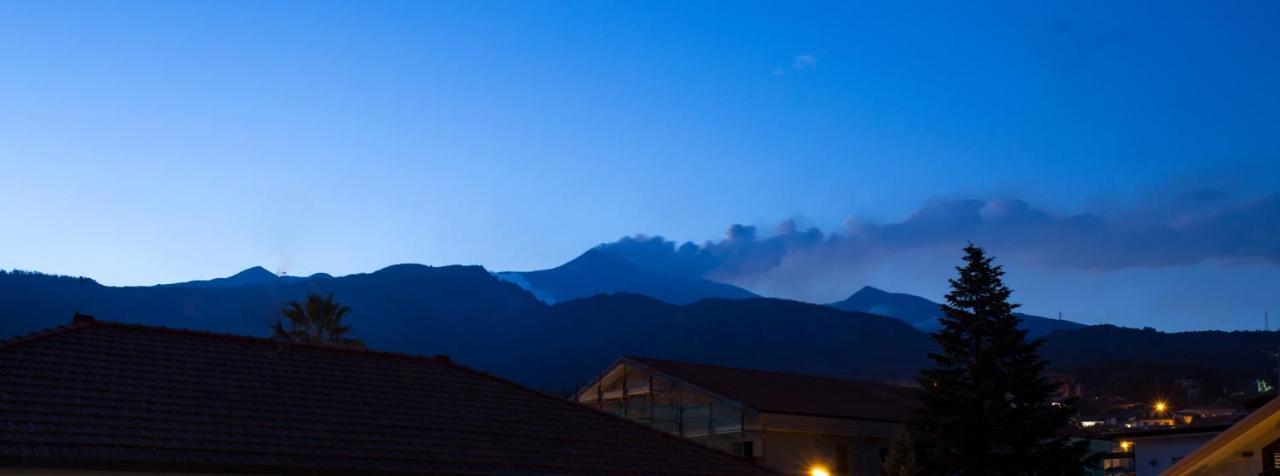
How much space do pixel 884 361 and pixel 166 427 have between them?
5431 inches

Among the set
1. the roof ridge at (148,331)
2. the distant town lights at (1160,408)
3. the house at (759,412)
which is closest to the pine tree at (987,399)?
the house at (759,412)

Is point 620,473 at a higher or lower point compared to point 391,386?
lower

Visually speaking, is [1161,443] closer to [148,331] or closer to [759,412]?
[759,412]

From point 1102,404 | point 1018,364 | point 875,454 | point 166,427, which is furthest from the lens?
point 1102,404

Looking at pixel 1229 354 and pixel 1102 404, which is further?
pixel 1229 354

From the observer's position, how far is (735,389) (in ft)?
159

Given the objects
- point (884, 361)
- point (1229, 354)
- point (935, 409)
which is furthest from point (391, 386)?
point (884, 361)

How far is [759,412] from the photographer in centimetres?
4541

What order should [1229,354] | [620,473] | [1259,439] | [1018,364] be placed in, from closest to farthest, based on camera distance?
[1259,439] → [620,473] → [1018,364] → [1229,354]

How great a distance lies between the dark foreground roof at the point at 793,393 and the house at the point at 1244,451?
98.5 ft

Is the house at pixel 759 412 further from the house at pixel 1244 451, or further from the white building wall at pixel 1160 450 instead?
the house at pixel 1244 451

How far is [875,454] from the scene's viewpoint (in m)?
50.9

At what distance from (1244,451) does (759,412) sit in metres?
30.3

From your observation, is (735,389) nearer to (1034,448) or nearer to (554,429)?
(1034,448)
